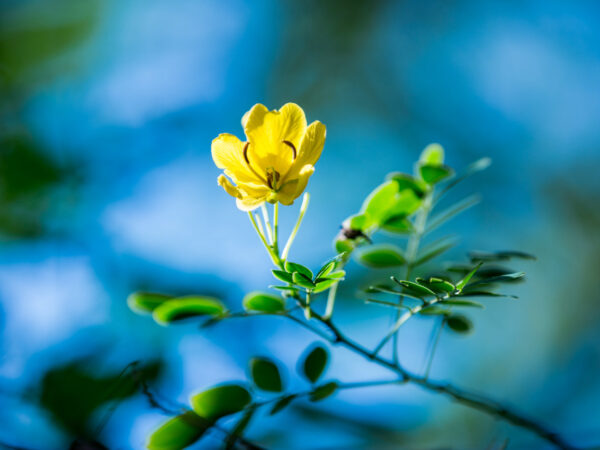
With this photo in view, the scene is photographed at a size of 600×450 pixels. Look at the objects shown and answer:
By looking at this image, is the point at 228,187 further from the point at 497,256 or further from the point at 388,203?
the point at 497,256

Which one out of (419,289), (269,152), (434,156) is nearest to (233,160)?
(269,152)

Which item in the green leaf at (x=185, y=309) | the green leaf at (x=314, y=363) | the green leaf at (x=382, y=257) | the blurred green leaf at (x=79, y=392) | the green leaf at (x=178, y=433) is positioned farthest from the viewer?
the green leaf at (x=382, y=257)

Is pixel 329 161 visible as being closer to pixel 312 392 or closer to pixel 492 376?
pixel 492 376

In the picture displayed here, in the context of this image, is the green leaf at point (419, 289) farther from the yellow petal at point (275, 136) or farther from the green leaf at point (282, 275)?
the yellow petal at point (275, 136)

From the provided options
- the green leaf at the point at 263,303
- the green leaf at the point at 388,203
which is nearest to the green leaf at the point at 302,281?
the green leaf at the point at 263,303

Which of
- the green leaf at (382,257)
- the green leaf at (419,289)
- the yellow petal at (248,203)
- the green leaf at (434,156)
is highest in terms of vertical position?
the green leaf at (434,156)
